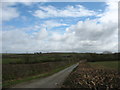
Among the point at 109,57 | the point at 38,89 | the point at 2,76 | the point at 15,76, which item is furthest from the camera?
Result: the point at 109,57

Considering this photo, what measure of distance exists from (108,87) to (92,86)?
2.95 feet

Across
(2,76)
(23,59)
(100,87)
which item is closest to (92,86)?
(100,87)

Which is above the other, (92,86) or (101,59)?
(92,86)

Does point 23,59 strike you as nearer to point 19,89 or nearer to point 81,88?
point 19,89

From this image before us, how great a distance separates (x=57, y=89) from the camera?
41.1ft

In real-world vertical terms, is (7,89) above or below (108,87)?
below

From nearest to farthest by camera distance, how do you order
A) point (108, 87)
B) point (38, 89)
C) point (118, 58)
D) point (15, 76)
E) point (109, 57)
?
1. point (108, 87)
2. point (38, 89)
3. point (15, 76)
4. point (118, 58)
5. point (109, 57)

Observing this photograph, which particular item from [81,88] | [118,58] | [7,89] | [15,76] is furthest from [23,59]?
[118,58]

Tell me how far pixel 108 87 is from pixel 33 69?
2051 cm

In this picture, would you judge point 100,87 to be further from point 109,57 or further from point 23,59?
point 109,57

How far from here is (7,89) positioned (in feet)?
41.6

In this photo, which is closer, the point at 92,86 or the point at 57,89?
the point at 92,86

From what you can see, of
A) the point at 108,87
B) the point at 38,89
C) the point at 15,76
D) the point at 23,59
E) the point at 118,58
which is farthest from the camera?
the point at 118,58

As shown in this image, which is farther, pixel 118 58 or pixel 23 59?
pixel 118 58
